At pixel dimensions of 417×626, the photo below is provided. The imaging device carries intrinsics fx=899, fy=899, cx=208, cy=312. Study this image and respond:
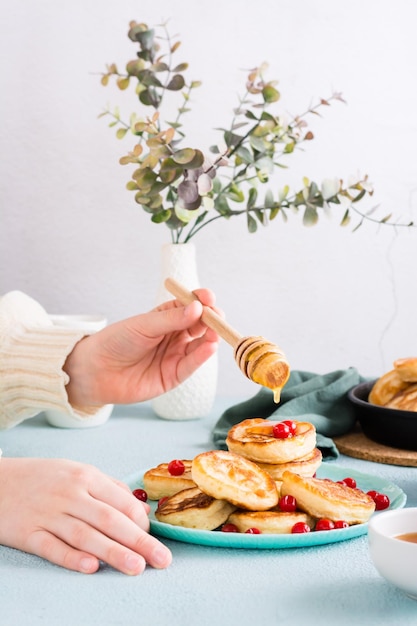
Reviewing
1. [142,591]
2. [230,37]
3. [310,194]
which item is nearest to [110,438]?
[310,194]

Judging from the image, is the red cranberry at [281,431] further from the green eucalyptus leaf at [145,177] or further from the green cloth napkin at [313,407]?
the green eucalyptus leaf at [145,177]

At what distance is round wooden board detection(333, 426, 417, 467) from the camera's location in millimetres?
1454

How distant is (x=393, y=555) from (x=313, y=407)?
0.80 metres

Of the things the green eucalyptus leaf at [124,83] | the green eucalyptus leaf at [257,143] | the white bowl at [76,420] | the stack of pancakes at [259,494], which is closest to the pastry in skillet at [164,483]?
the stack of pancakes at [259,494]

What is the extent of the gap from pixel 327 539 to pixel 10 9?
162 centimetres

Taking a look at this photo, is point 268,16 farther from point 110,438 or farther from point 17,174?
point 110,438

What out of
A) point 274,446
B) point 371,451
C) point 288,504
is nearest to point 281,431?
point 274,446

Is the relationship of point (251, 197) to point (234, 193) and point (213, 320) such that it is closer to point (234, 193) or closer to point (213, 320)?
point (234, 193)

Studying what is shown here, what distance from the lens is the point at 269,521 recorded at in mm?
1035

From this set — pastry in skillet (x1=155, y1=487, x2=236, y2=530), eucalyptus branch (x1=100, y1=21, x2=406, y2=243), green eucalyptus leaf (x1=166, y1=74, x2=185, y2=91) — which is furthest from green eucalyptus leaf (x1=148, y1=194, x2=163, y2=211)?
pastry in skillet (x1=155, y1=487, x2=236, y2=530)

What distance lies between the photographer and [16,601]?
92cm

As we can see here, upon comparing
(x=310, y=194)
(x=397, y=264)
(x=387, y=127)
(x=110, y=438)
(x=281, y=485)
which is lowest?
(x=110, y=438)

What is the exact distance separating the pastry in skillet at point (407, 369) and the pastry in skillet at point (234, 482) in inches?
19.7

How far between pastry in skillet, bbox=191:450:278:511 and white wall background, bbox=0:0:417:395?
1.19m
